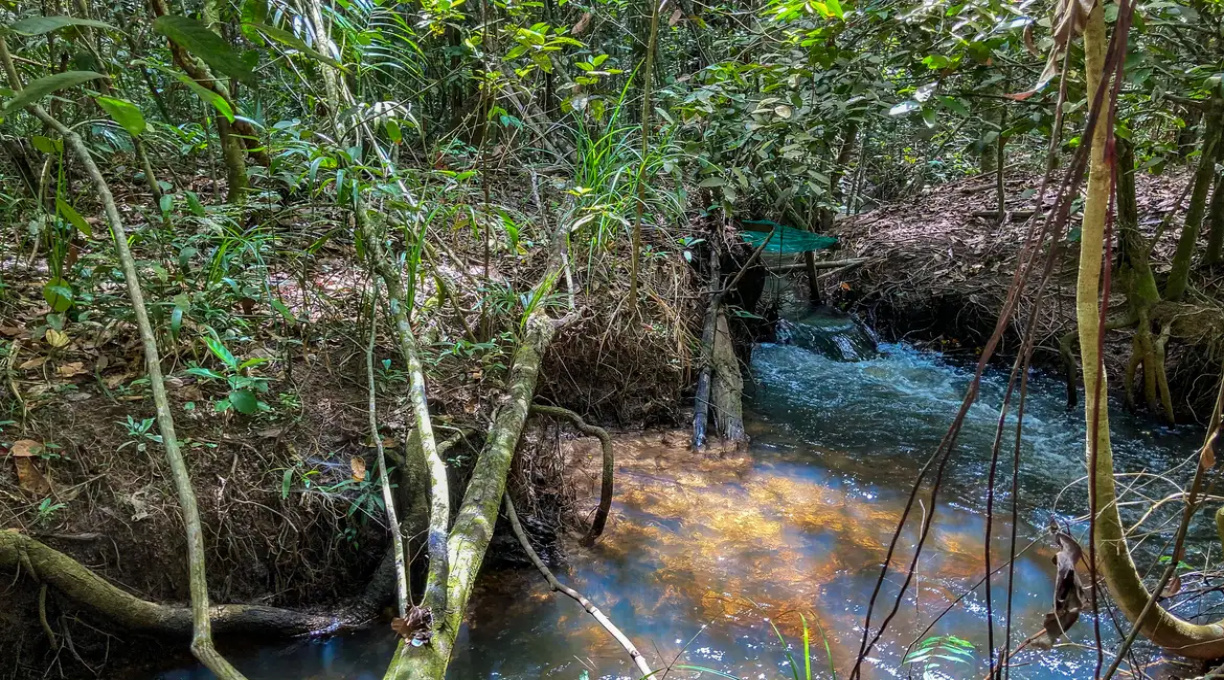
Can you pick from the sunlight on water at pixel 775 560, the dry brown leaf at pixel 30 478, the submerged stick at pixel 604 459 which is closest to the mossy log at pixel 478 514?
the submerged stick at pixel 604 459

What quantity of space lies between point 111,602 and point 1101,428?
2372 mm

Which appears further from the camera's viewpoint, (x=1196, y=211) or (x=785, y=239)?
(x=785, y=239)

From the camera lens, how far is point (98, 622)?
1885 millimetres

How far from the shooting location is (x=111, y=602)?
5.90 feet

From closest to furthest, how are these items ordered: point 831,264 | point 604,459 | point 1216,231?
point 604,459
point 1216,231
point 831,264

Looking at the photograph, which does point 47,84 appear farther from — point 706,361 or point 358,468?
point 706,361

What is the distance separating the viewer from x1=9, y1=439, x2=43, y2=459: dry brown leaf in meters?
1.90

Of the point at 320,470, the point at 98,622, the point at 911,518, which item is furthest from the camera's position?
the point at 911,518

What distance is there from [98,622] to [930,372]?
5268mm

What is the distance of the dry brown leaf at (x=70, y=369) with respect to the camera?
2137 millimetres

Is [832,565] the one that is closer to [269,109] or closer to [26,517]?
[26,517]

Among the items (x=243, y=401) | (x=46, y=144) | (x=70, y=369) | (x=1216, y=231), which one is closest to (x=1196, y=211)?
(x=1216, y=231)

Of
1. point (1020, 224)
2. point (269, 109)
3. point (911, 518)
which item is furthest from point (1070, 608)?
point (1020, 224)

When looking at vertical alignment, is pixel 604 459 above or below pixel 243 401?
below
